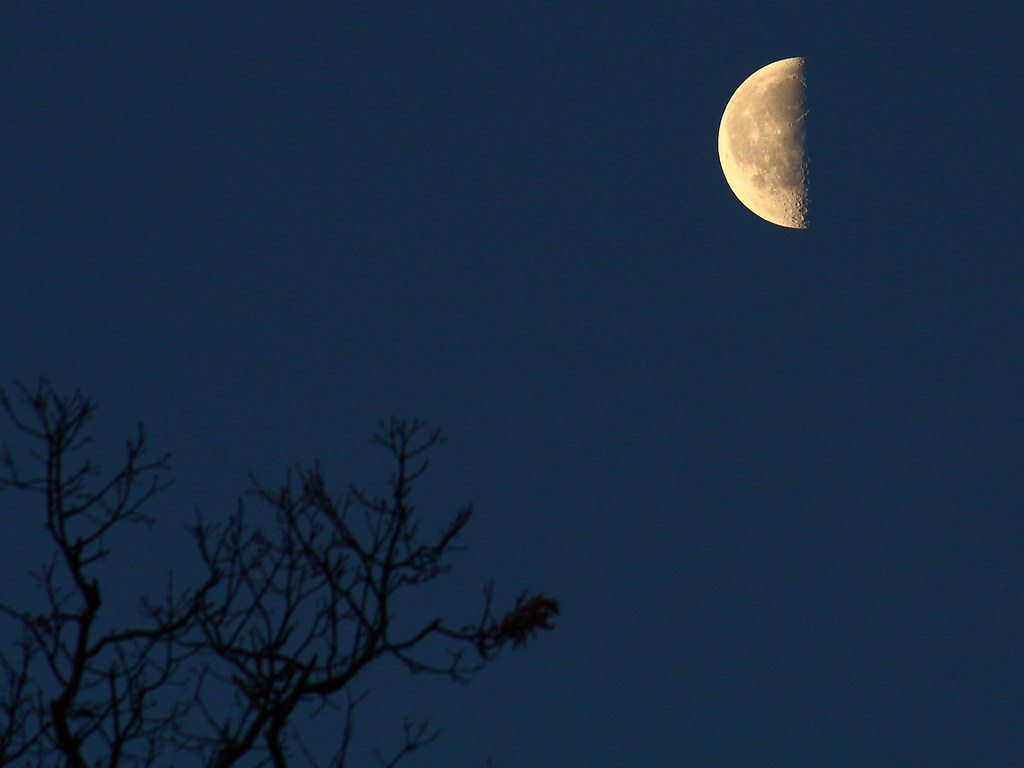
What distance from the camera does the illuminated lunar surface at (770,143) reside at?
31188mm

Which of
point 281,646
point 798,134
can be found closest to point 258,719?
point 281,646

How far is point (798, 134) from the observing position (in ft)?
103

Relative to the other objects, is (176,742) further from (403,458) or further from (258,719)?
(403,458)

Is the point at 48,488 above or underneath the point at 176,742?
above

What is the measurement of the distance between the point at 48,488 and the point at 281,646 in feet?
6.41

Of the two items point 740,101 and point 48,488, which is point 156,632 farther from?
point 740,101

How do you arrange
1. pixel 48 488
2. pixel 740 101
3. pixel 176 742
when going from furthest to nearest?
pixel 740 101 < pixel 176 742 < pixel 48 488

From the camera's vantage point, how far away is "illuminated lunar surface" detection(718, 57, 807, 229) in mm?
31188

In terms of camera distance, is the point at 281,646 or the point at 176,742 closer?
the point at 281,646

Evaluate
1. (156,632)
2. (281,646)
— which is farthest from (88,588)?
(281,646)

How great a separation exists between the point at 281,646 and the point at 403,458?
5.08ft

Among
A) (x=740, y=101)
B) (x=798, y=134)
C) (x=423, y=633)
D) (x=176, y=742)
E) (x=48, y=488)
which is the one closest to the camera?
(x=423, y=633)

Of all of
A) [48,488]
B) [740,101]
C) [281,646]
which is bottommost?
[281,646]

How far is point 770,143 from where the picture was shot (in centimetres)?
3177
